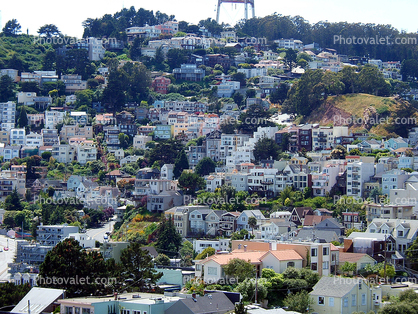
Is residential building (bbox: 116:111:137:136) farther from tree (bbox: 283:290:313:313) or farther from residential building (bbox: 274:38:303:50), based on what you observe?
tree (bbox: 283:290:313:313)

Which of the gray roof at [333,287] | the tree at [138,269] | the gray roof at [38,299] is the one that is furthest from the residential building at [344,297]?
the gray roof at [38,299]

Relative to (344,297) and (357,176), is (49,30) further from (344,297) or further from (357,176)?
(344,297)

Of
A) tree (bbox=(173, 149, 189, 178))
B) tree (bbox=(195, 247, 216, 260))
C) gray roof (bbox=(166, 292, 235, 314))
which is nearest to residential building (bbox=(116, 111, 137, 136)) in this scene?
tree (bbox=(173, 149, 189, 178))

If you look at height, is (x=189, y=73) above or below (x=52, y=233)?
above

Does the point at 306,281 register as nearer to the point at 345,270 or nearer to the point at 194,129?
the point at 345,270

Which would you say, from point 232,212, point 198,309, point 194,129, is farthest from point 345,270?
point 194,129

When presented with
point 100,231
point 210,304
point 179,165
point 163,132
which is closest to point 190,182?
point 179,165
